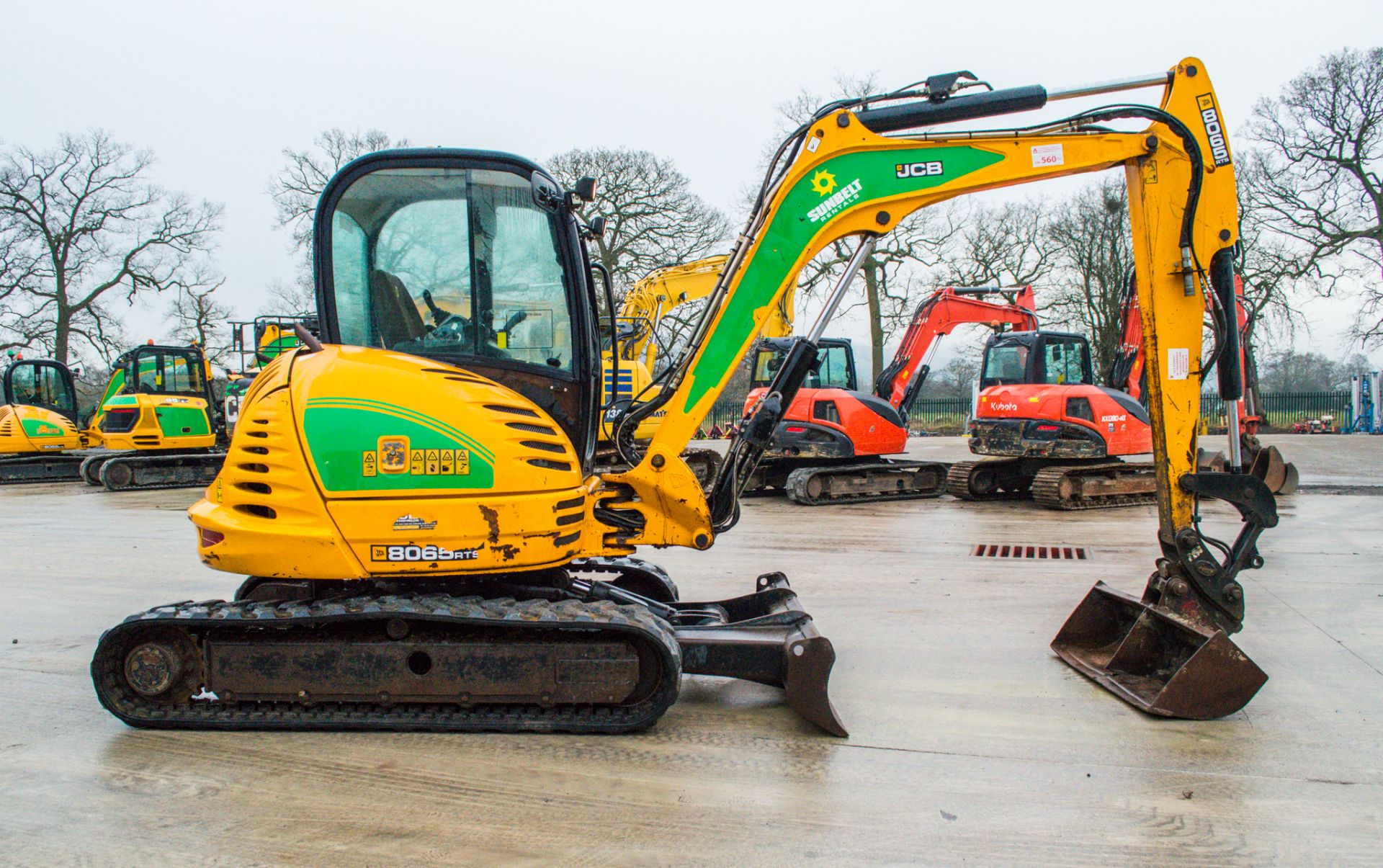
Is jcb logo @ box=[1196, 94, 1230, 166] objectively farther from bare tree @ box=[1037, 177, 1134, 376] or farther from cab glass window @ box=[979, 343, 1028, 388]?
bare tree @ box=[1037, 177, 1134, 376]

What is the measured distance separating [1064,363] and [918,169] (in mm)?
9286

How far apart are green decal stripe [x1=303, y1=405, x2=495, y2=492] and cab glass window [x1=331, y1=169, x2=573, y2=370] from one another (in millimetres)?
576

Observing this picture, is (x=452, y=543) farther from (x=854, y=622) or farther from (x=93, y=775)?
(x=854, y=622)

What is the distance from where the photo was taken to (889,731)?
3.98 meters

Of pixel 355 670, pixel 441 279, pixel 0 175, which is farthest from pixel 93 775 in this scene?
pixel 0 175

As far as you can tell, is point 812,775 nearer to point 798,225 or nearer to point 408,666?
point 408,666

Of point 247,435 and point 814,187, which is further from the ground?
point 814,187

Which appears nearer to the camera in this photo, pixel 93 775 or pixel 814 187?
pixel 93 775

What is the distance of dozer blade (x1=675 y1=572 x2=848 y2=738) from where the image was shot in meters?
3.95

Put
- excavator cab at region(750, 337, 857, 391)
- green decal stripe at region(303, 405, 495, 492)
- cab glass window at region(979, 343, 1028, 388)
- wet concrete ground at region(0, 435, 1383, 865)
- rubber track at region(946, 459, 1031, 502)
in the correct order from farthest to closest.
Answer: excavator cab at region(750, 337, 857, 391) < rubber track at region(946, 459, 1031, 502) < cab glass window at region(979, 343, 1028, 388) < green decal stripe at region(303, 405, 495, 492) < wet concrete ground at region(0, 435, 1383, 865)

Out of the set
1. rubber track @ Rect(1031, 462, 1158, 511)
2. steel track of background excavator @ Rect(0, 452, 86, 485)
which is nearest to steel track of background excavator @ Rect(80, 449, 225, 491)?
steel track of background excavator @ Rect(0, 452, 86, 485)

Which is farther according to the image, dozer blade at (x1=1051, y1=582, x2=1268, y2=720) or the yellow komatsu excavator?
dozer blade at (x1=1051, y1=582, x2=1268, y2=720)

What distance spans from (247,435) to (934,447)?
2416 centimetres

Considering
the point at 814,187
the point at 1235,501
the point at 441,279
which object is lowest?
the point at 1235,501
